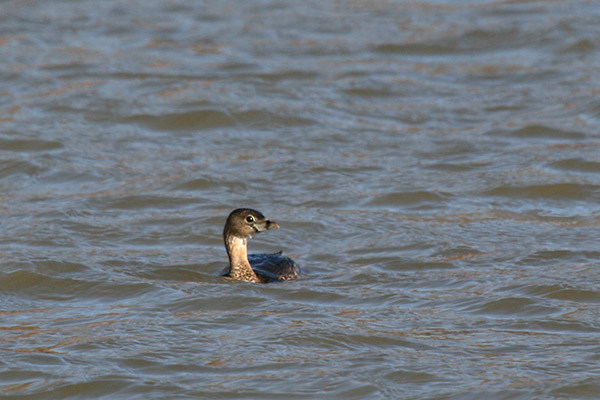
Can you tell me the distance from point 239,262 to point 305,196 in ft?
7.92

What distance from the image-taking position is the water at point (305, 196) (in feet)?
25.5

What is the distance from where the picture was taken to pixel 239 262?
9602 mm

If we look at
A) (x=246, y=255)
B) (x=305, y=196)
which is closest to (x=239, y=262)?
(x=246, y=255)

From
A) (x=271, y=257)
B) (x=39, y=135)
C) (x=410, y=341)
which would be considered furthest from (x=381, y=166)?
(x=410, y=341)

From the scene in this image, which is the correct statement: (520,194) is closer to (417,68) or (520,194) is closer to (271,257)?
(271,257)

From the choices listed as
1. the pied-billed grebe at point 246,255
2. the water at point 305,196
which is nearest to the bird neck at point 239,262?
the pied-billed grebe at point 246,255

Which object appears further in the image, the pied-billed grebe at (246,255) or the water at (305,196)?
the pied-billed grebe at (246,255)

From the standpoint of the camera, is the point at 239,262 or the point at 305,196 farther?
the point at 305,196

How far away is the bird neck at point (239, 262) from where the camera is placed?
9.56m

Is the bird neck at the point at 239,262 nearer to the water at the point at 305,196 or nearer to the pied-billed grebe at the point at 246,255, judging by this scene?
the pied-billed grebe at the point at 246,255

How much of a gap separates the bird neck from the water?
163mm

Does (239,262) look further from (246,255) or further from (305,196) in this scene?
(305,196)

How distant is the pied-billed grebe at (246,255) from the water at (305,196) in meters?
0.18

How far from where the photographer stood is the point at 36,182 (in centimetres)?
1243
